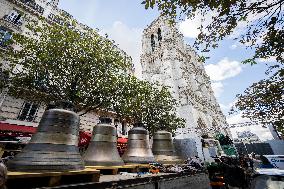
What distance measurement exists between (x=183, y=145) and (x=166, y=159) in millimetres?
15762

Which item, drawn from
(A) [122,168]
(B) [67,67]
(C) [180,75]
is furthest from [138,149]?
(C) [180,75]

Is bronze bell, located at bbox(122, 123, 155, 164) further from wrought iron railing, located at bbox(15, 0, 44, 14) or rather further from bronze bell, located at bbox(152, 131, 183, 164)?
wrought iron railing, located at bbox(15, 0, 44, 14)

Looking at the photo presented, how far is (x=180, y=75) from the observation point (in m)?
42.2

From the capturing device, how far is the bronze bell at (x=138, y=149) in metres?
7.69

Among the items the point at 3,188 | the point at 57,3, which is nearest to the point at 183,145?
the point at 3,188

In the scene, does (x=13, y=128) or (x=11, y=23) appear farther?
(x=11, y=23)

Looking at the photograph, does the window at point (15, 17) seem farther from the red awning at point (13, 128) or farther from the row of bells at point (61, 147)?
the row of bells at point (61, 147)

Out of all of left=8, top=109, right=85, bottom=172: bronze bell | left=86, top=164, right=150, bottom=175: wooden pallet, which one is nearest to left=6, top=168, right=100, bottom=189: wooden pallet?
left=8, top=109, right=85, bottom=172: bronze bell

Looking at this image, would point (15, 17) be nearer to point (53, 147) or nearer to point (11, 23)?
point (11, 23)

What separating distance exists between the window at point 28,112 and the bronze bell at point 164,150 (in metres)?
11.8

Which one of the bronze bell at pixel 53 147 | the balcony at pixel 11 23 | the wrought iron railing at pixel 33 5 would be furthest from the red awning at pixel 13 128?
the wrought iron railing at pixel 33 5

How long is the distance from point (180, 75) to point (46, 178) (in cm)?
4047

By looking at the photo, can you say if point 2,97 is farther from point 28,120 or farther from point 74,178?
point 74,178

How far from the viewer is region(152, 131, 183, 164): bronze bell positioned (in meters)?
9.39
